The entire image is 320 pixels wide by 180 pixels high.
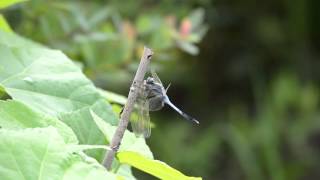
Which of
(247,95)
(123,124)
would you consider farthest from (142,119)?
(247,95)

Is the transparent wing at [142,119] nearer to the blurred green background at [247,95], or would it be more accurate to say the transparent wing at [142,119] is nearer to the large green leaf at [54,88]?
the large green leaf at [54,88]

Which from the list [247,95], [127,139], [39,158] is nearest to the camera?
[39,158]

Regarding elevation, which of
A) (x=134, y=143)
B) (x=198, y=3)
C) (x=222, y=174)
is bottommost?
(x=222, y=174)

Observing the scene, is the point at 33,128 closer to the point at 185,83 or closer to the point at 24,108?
the point at 24,108

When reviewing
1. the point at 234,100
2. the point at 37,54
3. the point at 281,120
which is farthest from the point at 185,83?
the point at 37,54

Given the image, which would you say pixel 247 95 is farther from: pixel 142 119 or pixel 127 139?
pixel 127 139

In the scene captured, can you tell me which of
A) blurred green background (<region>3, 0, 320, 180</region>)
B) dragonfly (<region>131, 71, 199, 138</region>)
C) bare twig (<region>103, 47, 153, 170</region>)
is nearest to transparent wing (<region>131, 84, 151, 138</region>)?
dragonfly (<region>131, 71, 199, 138</region>)
